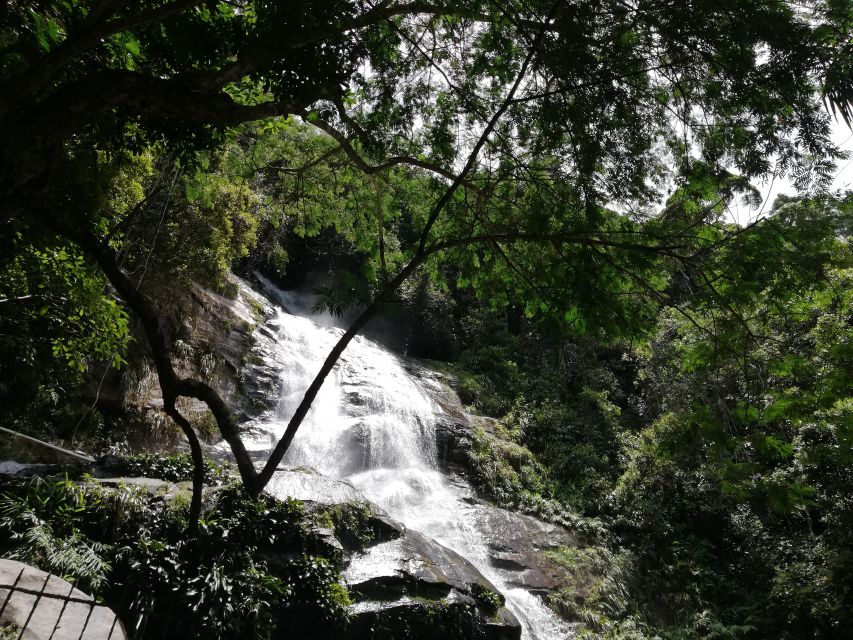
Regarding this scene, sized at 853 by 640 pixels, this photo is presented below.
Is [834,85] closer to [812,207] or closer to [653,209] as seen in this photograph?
[812,207]

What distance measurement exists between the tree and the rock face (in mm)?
1065

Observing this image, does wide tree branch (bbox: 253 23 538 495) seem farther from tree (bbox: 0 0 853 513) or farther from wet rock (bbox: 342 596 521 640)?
wet rock (bbox: 342 596 521 640)

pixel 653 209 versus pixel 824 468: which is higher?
pixel 653 209

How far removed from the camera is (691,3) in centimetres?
387

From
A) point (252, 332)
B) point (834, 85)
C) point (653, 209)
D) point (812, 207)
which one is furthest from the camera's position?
point (252, 332)

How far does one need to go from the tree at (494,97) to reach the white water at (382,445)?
6525mm

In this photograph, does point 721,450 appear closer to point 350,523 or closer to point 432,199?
point 432,199

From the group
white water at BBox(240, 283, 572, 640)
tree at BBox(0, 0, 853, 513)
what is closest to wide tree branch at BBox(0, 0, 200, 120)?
tree at BBox(0, 0, 853, 513)

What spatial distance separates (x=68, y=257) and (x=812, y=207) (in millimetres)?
7493

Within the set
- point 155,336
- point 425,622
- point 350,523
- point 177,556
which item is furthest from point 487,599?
point 155,336

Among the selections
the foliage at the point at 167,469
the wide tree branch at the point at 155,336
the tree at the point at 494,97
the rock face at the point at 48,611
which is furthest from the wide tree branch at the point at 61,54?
the foliage at the point at 167,469

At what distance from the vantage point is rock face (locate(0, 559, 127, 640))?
3.71 meters

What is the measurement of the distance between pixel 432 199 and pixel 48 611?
5.68m

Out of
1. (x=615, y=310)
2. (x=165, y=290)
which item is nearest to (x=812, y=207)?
(x=615, y=310)
